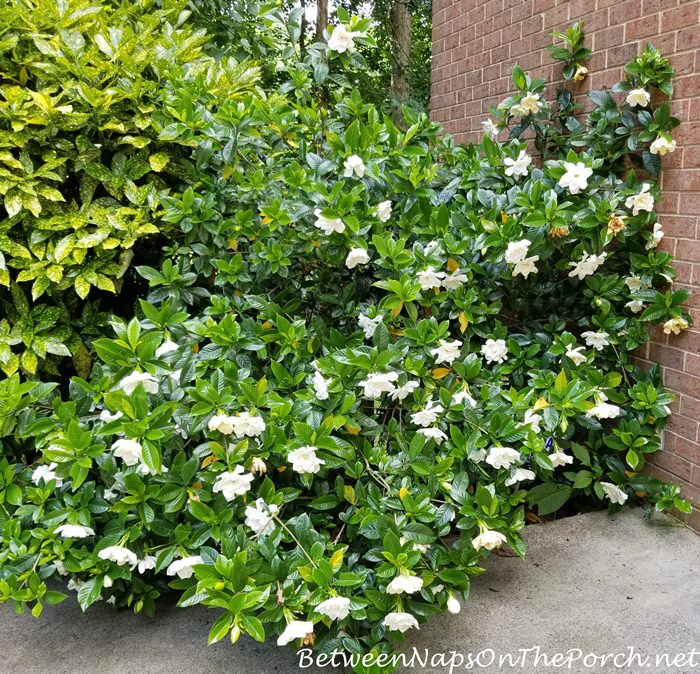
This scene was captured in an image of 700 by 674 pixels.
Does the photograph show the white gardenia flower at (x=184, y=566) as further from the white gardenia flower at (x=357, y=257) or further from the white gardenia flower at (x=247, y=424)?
the white gardenia flower at (x=357, y=257)

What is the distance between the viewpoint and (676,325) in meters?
2.37

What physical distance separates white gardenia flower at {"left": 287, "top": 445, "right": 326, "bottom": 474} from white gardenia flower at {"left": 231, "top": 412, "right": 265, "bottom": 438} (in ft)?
0.38

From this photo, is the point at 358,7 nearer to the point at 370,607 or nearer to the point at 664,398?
the point at 664,398

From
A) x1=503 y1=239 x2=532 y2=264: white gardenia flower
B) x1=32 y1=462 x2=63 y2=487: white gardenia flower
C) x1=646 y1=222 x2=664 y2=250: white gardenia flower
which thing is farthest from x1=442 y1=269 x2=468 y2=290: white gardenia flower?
x1=32 y1=462 x2=63 y2=487: white gardenia flower

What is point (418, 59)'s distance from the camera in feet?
34.2

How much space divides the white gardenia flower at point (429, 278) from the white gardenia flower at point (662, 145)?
3.23 ft

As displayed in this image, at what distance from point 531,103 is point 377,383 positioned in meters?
1.81

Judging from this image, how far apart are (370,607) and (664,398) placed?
150 cm

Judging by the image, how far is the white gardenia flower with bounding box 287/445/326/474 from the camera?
1.62 m

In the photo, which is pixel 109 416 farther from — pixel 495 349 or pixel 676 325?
pixel 676 325

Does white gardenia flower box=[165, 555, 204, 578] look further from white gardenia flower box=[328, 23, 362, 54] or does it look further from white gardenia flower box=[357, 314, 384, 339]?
white gardenia flower box=[328, 23, 362, 54]

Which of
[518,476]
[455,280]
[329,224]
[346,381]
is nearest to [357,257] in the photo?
[329,224]

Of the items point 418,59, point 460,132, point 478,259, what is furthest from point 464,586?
point 418,59

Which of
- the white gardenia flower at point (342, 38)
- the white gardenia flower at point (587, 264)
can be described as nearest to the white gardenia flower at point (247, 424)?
the white gardenia flower at point (587, 264)
